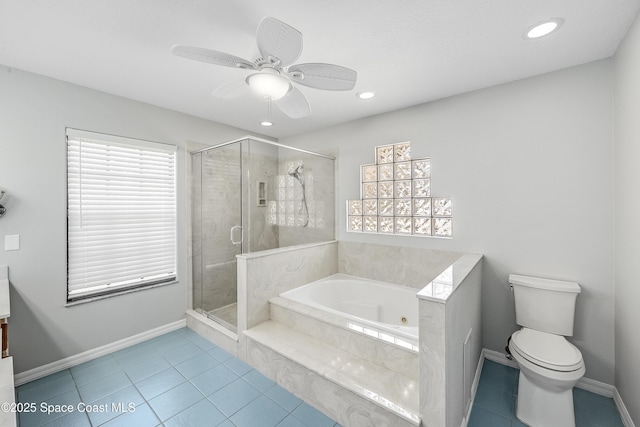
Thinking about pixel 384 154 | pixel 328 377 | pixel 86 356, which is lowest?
pixel 86 356

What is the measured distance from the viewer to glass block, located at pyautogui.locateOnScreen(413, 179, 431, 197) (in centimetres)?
271

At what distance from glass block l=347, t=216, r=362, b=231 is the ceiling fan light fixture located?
1.90 m

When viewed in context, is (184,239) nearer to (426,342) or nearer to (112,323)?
(112,323)

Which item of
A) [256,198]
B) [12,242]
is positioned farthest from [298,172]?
[12,242]

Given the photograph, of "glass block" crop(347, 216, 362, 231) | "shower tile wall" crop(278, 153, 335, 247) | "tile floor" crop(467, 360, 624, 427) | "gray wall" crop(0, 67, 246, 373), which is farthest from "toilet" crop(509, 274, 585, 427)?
"gray wall" crop(0, 67, 246, 373)

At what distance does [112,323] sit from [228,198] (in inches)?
62.4

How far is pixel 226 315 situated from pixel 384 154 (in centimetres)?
246

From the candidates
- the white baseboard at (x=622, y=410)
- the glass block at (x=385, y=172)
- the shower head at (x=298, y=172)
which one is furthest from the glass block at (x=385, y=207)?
the white baseboard at (x=622, y=410)

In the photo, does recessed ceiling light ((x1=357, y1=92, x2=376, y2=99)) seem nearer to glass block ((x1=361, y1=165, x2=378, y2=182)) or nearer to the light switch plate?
glass block ((x1=361, y1=165, x2=378, y2=182))

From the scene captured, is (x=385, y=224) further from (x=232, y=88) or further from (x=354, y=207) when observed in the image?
(x=232, y=88)

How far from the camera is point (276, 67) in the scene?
152 cm

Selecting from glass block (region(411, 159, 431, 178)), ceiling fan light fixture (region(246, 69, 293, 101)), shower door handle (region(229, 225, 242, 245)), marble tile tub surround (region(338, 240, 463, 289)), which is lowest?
marble tile tub surround (region(338, 240, 463, 289))

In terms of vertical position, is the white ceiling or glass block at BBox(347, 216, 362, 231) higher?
the white ceiling

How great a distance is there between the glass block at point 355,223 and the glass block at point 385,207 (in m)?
0.29
